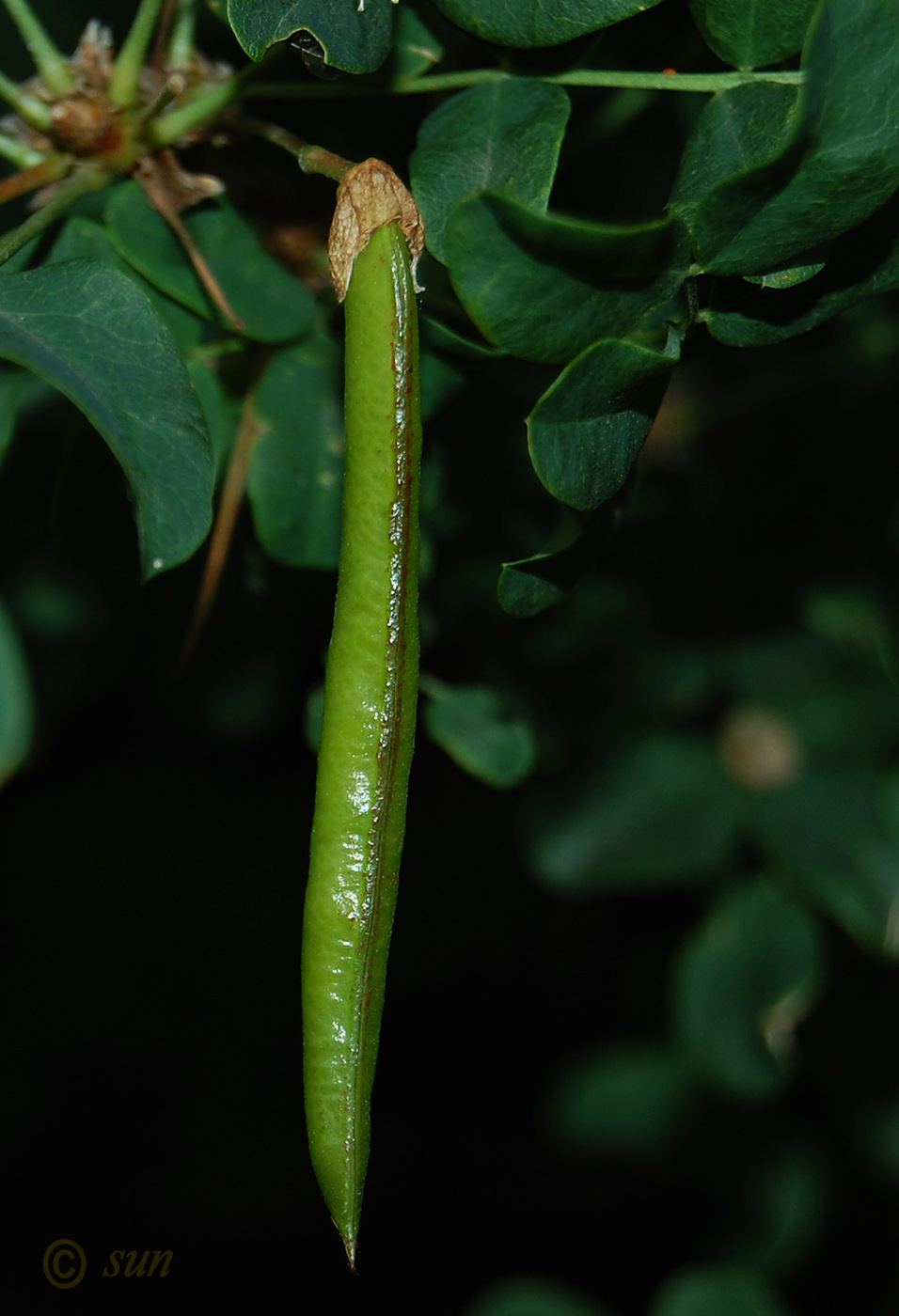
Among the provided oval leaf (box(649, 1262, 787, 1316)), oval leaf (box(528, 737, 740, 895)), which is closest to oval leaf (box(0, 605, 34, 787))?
oval leaf (box(528, 737, 740, 895))

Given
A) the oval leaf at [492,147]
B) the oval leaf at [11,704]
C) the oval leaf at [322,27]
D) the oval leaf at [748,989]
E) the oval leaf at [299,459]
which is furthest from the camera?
the oval leaf at [748,989]

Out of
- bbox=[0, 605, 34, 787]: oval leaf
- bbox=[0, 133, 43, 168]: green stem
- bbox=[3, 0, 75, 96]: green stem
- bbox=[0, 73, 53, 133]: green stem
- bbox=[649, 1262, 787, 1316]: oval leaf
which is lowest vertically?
bbox=[649, 1262, 787, 1316]: oval leaf

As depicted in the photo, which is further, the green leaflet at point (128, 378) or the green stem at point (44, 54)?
the green stem at point (44, 54)

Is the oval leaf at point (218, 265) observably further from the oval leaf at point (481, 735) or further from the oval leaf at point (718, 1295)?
the oval leaf at point (718, 1295)

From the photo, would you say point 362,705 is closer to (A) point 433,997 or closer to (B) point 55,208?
(B) point 55,208

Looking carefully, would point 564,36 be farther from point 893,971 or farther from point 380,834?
point 893,971

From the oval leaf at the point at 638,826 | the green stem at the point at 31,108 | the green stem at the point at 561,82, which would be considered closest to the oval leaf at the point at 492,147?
the green stem at the point at 561,82

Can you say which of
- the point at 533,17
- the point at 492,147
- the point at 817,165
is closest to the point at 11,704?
the point at 492,147

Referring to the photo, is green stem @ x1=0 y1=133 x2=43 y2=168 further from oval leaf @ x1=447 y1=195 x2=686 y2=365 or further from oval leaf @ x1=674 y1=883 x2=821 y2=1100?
oval leaf @ x1=674 y1=883 x2=821 y2=1100
